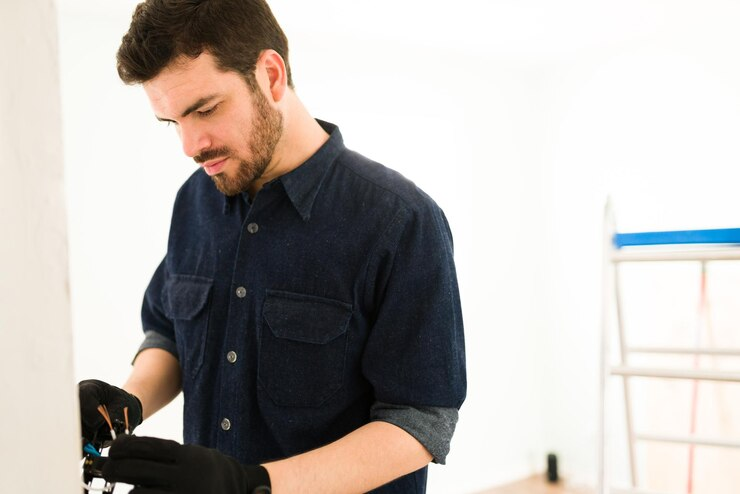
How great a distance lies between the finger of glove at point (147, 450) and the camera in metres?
0.75

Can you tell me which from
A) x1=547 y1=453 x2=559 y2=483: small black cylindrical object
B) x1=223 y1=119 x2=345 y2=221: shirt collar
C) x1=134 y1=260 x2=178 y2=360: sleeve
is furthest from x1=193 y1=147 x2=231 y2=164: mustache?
x1=547 y1=453 x2=559 y2=483: small black cylindrical object

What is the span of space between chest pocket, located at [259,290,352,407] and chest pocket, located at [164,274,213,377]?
15 cm

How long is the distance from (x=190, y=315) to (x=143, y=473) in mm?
467

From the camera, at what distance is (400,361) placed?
1018 mm

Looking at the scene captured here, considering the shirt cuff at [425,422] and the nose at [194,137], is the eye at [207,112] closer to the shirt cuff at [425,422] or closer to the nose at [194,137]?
the nose at [194,137]

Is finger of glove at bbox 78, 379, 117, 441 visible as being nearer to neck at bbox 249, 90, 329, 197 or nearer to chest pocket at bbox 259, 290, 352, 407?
chest pocket at bbox 259, 290, 352, 407

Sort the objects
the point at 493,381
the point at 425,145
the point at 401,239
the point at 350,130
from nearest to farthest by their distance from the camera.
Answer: the point at 401,239 < the point at 350,130 < the point at 425,145 < the point at 493,381

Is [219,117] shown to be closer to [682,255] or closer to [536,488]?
[682,255]

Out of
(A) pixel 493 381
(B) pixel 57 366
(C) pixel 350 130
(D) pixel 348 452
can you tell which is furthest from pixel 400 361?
(A) pixel 493 381

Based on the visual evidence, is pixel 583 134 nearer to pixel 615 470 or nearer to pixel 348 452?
pixel 615 470

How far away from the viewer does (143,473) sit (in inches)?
29.1

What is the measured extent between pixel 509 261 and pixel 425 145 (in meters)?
0.81

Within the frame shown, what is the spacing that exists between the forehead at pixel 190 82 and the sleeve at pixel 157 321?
436 mm

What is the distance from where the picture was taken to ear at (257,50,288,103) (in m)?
1.09
